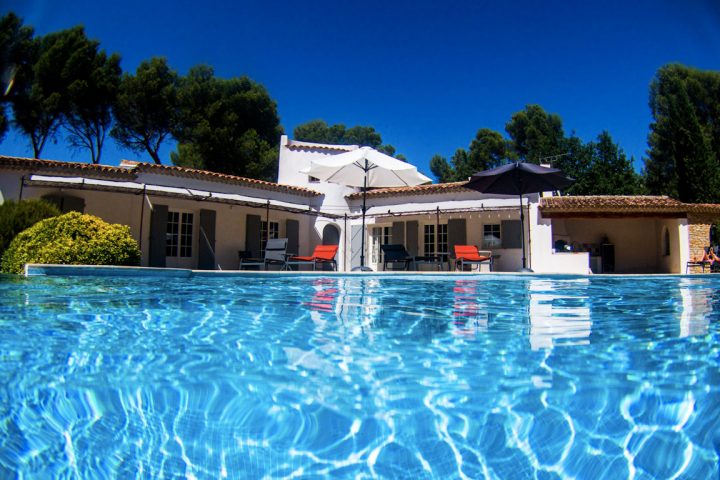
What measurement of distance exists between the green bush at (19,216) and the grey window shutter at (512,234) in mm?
12221

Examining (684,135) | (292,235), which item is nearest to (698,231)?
(684,135)

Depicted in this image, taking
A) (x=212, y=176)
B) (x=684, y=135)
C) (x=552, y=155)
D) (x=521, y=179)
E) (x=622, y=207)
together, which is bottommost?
(x=622, y=207)

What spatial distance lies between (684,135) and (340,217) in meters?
17.0

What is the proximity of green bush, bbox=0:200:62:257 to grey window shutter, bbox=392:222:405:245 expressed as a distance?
33.2ft

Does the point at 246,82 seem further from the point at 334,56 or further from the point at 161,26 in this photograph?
the point at 161,26

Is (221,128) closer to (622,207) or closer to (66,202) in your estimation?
(66,202)

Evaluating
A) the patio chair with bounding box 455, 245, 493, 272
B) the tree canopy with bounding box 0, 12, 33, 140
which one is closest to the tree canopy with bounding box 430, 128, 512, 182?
the patio chair with bounding box 455, 245, 493, 272

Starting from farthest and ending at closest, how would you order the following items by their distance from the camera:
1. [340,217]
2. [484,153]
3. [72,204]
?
[484,153]
[340,217]
[72,204]

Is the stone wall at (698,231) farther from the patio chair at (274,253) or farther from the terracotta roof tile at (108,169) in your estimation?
the terracotta roof tile at (108,169)

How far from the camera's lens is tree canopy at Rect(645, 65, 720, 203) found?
22188 mm

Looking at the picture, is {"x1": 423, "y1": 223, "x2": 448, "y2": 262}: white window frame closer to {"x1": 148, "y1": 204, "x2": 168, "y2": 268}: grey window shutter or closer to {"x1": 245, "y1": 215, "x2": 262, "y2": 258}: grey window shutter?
{"x1": 245, "y1": 215, "x2": 262, "y2": 258}: grey window shutter

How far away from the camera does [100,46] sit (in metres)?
23.1

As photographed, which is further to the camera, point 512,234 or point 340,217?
point 340,217

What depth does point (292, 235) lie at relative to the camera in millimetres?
16594
